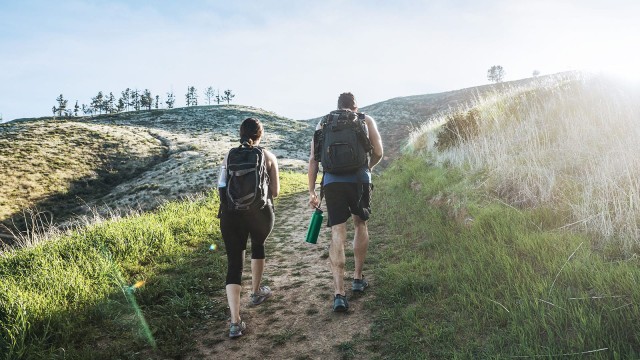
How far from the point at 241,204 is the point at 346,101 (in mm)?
2011

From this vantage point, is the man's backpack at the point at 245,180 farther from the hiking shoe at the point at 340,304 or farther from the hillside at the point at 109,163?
the hillside at the point at 109,163

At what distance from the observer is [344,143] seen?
4.57 meters

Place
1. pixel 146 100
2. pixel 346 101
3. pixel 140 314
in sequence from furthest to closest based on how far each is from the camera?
pixel 146 100 → pixel 346 101 → pixel 140 314

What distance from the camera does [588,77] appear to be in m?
9.58

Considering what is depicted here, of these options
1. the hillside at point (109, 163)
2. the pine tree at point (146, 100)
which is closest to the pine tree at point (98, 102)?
the pine tree at point (146, 100)

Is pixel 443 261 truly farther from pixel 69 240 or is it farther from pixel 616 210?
pixel 69 240

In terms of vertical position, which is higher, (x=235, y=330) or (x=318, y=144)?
(x=318, y=144)

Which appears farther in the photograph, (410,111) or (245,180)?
(410,111)

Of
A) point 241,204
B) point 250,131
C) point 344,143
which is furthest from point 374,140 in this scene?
point 241,204

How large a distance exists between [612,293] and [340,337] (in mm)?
2629

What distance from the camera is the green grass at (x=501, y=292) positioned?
280cm

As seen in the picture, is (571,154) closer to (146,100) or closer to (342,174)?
(342,174)

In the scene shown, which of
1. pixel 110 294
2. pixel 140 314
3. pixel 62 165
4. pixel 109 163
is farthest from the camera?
pixel 109 163

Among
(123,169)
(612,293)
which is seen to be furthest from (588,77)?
(123,169)
